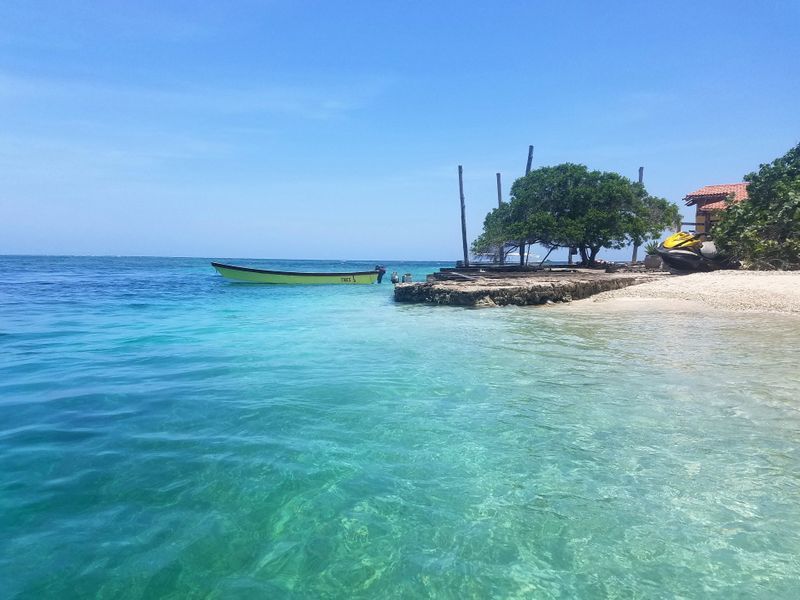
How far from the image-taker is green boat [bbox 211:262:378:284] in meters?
32.2

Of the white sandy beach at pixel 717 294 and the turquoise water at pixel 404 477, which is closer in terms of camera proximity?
the turquoise water at pixel 404 477

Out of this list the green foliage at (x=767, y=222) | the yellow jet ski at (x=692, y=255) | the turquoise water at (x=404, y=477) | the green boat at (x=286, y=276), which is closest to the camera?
the turquoise water at (x=404, y=477)

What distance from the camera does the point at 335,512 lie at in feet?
10.2

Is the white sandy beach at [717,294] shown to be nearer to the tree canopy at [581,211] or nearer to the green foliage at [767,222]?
the green foliage at [767,222]

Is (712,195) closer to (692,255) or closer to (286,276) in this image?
(692,255)

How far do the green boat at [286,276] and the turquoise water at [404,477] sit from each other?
80.5 ft

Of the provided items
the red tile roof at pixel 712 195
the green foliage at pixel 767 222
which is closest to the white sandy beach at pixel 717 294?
the green foliage at pixel 767 222

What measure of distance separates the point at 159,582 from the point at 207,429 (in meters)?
2.26

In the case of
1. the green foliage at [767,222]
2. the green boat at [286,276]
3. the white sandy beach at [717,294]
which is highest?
the green foliage at [767,222]

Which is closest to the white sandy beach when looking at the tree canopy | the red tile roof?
the tree canopy

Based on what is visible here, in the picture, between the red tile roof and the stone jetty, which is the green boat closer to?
the stone jetty

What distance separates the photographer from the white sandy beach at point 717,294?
43.7 ft

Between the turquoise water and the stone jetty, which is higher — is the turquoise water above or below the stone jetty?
below

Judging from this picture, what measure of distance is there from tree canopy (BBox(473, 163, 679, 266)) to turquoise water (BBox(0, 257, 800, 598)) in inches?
766
